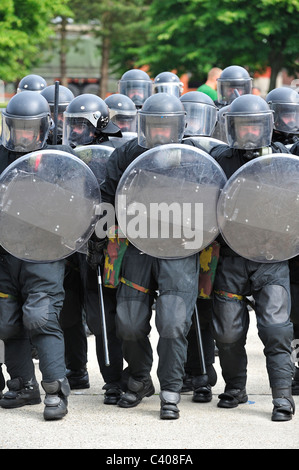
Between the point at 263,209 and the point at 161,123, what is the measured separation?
794 mm

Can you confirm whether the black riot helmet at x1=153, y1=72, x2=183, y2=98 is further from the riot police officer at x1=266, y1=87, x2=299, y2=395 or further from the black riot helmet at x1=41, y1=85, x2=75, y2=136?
the riot police officer at x1=266, y1=87, x2=299, y2=395

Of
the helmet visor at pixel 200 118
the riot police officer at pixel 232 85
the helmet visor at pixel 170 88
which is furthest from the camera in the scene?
the helmet visor at pixel 170 88

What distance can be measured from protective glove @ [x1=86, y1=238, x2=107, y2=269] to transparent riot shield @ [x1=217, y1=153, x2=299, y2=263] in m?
0.79

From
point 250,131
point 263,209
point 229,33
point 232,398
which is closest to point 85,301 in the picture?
point 232,398

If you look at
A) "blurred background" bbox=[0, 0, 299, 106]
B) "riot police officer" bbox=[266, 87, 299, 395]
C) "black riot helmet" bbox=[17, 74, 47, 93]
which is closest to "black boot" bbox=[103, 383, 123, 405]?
"riot police officer" bbox=[266, 87, 299, 395]

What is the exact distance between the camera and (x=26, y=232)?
210 inches

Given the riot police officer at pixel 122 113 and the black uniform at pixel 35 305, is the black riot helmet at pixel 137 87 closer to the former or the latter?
the riot police officer at pixel 122 113

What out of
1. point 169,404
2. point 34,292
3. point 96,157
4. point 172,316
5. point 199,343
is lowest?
point 169,404

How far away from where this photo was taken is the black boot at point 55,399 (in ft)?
17.3

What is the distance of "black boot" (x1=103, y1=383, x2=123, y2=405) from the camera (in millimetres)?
5730

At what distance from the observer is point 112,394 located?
5762 mm

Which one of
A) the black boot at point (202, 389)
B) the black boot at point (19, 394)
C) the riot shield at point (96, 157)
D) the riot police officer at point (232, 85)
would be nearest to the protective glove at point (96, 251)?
the riot shield at point (96, 157)

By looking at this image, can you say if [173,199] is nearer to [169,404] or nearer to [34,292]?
[34,292]
